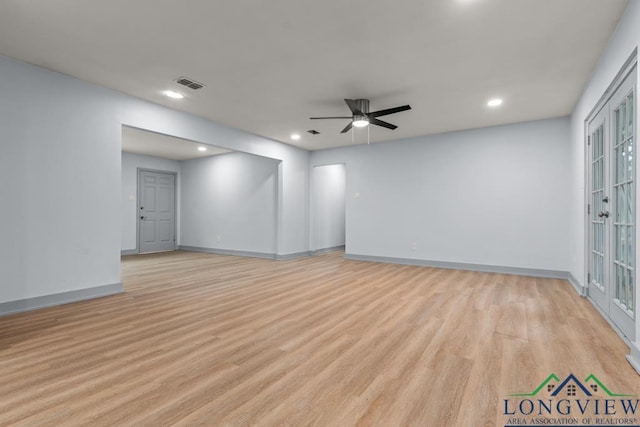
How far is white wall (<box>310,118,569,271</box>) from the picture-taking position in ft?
17.6

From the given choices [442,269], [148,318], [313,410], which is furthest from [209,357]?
[442,269]

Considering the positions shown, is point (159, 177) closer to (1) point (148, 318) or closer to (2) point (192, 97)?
(2) point (192, 97)

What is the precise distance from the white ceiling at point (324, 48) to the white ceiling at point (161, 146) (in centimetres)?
231

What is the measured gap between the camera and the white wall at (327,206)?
8344 millimetres

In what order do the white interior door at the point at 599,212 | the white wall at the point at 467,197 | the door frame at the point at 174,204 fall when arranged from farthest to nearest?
the door frame at the point at 174,204
the white wall at the point at 467,197
the white interior door at the point at 599,212

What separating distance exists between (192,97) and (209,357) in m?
3.62

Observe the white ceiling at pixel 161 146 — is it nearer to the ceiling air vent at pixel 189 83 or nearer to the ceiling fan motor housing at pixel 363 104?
the ceiling air vent at pixel 189 83

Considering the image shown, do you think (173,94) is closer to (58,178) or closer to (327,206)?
(58,178)

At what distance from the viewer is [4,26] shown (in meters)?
2.78

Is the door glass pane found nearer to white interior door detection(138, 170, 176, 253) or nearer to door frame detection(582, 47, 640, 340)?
door frame detection(582, 47, 640, 340)

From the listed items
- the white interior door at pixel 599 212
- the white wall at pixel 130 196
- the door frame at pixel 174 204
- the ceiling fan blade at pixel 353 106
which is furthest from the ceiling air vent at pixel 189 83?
the door frame at pixel 174 204

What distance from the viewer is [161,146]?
757 centimetres

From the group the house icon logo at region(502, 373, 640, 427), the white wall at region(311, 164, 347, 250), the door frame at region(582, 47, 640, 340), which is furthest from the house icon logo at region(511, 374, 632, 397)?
the white wall at region(311, 164, 347, 250)

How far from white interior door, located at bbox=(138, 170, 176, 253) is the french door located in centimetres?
954
